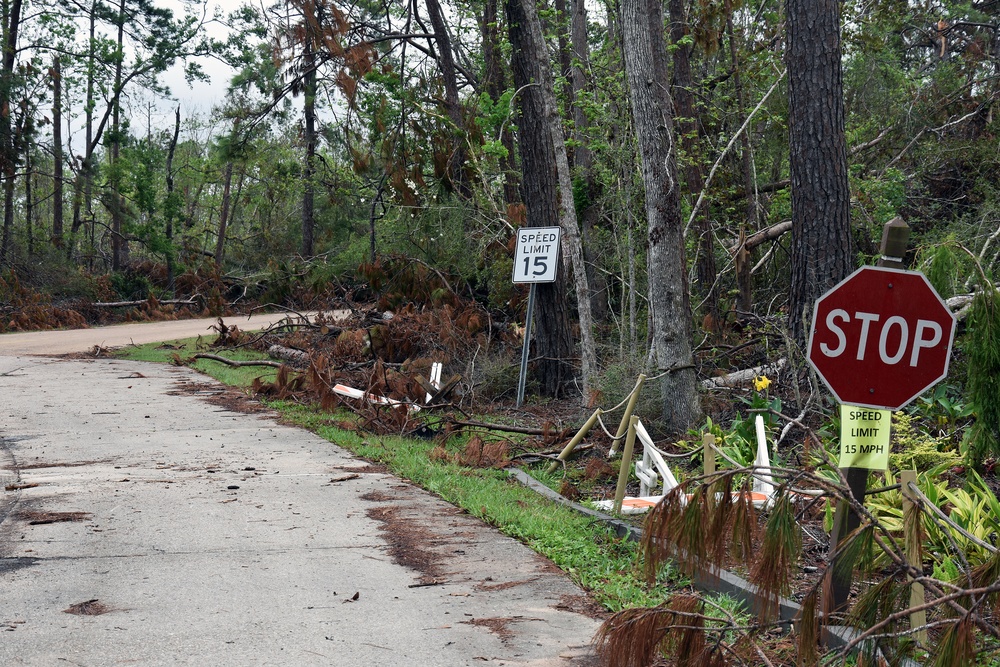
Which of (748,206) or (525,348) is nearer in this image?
(525,348)

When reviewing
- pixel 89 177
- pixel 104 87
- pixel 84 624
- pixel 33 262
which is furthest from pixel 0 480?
pixel 104 87

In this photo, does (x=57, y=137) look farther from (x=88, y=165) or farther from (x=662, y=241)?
(x=662, y=241)

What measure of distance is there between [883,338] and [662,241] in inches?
251

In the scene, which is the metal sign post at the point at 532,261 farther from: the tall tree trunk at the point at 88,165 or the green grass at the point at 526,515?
the tall tree trunk at the point at 88,165

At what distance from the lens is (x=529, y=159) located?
1423cm

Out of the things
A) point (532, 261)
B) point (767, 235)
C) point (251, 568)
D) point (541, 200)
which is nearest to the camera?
point (251, 568)

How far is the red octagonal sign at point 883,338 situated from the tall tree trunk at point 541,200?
10142 mm

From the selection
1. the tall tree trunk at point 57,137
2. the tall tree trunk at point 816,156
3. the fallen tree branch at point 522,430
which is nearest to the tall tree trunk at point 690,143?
the tall tree trunk at point 816,156

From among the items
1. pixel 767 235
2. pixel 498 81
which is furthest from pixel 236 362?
pixel 767 235

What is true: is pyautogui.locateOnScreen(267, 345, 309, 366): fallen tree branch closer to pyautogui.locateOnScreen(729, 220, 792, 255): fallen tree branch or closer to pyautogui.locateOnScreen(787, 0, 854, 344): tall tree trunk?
pyautogui.locateOnScreen(729, 220, 792, 255): fallen tree branch

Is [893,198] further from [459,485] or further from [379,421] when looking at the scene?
[459,485]

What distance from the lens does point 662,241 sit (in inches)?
400

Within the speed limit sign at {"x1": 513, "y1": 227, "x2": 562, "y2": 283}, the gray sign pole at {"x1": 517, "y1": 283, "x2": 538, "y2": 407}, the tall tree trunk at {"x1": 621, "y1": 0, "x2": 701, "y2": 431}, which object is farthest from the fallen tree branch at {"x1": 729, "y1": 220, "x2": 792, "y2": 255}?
the tall tree trunk at {"x1": 621, "y1": 0, "x2": 701, "y2": 431}

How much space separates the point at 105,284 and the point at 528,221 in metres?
21.8
